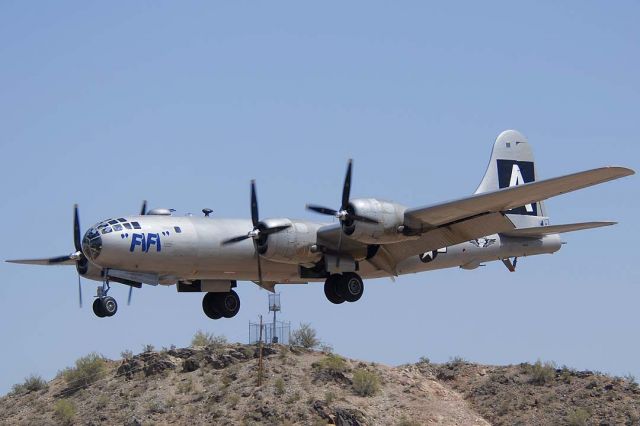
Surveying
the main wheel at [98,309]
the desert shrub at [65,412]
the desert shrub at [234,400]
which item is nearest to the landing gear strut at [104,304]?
the main wheel at [98,309]

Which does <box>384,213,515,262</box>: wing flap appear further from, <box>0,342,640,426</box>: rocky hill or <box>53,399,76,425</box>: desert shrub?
<box>53,399,76,425</box>: desert shrub

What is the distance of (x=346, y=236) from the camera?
41594 millimetres

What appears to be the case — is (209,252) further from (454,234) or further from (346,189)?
(454,234)

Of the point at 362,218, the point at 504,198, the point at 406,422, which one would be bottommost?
the point at 406,422

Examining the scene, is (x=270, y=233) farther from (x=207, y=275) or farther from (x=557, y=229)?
(x=557, y=229)

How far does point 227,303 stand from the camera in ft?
150

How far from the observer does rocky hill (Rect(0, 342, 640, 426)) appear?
50.2 meters

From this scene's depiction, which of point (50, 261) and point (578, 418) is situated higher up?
point (50, 261)

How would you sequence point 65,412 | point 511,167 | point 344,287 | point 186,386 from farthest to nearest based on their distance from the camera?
point 186,386, point 65,412, point 511,167, point 344,287

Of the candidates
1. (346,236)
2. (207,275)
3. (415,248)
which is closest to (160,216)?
(207,275)

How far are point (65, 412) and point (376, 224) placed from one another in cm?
1987

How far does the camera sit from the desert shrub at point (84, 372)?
56219 mm

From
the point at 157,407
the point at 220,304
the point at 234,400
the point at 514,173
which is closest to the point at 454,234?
the point at 514,173

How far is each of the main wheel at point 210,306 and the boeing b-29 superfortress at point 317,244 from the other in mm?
38
